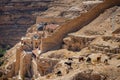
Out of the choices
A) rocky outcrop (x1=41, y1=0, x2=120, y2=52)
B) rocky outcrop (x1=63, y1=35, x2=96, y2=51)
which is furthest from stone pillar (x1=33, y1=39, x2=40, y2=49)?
rocky outcrop (x1=63, y1=35, x2=96, y2=51)

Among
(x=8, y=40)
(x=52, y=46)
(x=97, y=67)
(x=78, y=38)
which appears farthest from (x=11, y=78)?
(x=8, y=40)

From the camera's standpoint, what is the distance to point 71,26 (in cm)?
4075

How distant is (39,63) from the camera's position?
37.9 metres

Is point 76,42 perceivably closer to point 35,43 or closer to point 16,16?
point 35,43

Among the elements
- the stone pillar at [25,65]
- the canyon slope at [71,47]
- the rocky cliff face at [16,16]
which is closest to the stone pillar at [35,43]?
the canyon slope at [71,47]

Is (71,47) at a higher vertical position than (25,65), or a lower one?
higher

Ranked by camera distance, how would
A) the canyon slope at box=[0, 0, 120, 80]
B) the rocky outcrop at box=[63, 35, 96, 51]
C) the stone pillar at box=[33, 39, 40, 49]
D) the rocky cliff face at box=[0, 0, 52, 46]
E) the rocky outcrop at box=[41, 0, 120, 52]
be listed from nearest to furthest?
1. the canyon slope at box=[0, 0, 120, 80]
2. the rocky outcrop at box=[63, 35, 96, 51]
3. the rocky outcrop at box=[41, 0, 120, 52]
4. the stone pillar at box=[33, 39, 40, 49]
5. the rocky cliff face at box=[0, 0, 52, 46]

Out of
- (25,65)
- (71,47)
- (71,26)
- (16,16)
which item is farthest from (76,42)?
(16,16)

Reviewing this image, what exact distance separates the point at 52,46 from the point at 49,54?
6.92 ft

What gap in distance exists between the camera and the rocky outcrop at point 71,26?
4009 cm

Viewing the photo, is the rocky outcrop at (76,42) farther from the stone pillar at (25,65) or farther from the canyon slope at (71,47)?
the stone pillar at (25,65)

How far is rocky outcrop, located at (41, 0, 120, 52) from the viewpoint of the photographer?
40.1 m

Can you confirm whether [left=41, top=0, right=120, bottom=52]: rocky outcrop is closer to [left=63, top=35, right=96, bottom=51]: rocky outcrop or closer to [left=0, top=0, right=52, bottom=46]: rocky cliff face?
[left=63, top=35, right=96, bottom=51]: rocky outcrop

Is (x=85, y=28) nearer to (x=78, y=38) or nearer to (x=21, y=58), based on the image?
(x=78, y=38)
